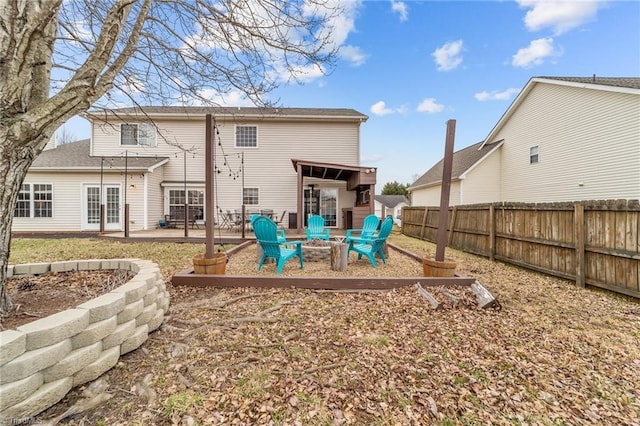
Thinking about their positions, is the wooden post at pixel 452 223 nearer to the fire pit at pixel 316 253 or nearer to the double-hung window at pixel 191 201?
the fire pit at pixel 316 253

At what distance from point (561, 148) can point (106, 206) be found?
732 inches

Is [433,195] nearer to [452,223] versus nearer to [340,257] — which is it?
[452,223]

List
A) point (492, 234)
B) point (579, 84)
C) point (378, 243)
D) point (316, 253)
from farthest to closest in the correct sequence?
1. point (579, 84)
2. point (492, 234)
3. point (316, 253)
4. point (378, 243)

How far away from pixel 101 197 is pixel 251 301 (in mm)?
11522

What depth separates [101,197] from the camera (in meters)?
11.6

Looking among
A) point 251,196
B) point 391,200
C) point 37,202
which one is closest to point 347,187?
point 251,196

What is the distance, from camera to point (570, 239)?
15.9 feet

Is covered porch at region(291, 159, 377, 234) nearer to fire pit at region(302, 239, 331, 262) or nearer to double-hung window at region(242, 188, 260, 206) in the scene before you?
double-hung window at region(242, 188, 260, 206)

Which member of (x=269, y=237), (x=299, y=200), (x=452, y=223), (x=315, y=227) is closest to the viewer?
(x=269, y=237)

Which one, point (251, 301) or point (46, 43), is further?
point (251, 301)

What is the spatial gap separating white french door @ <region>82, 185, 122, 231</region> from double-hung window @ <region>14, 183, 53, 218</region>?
1.33m

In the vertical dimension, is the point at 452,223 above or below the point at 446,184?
below

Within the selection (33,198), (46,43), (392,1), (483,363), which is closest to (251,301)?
(483,363)

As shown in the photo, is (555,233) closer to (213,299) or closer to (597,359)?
(597,359)
